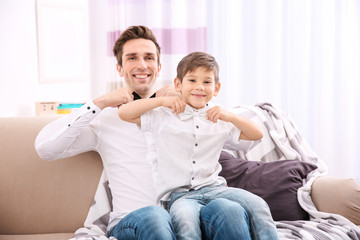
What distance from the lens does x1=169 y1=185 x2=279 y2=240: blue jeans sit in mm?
1327

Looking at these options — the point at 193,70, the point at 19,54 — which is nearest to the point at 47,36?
the point at 19,54

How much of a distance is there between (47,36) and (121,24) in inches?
24.4

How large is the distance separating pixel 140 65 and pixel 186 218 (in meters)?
0.78

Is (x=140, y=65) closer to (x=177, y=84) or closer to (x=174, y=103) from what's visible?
(x=177, y=84)

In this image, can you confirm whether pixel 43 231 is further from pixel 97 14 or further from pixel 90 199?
pixel 97 14

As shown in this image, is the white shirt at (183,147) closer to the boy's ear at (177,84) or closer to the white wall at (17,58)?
the boy's ear at (177,84)

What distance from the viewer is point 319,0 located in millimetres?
3223

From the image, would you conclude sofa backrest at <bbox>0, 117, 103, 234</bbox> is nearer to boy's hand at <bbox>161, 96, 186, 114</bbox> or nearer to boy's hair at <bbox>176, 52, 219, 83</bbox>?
boy's hand at <bbox>161, 96, 186, 114</bbox>

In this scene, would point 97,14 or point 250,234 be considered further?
point 97,14

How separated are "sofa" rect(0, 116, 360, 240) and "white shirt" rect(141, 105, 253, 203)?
19.0 inches

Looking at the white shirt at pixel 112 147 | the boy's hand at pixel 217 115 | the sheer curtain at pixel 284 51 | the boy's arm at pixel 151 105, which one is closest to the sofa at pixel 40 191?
the white shirt at pixel 112 147

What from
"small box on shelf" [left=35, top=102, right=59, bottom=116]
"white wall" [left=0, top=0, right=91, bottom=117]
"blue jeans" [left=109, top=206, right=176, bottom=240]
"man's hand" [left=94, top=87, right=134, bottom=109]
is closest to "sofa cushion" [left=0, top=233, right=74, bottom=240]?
"blue jeans" [left=109, top=206, right=176, bottom=240]

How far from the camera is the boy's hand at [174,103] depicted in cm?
159

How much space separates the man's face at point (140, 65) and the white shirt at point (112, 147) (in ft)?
0.52
